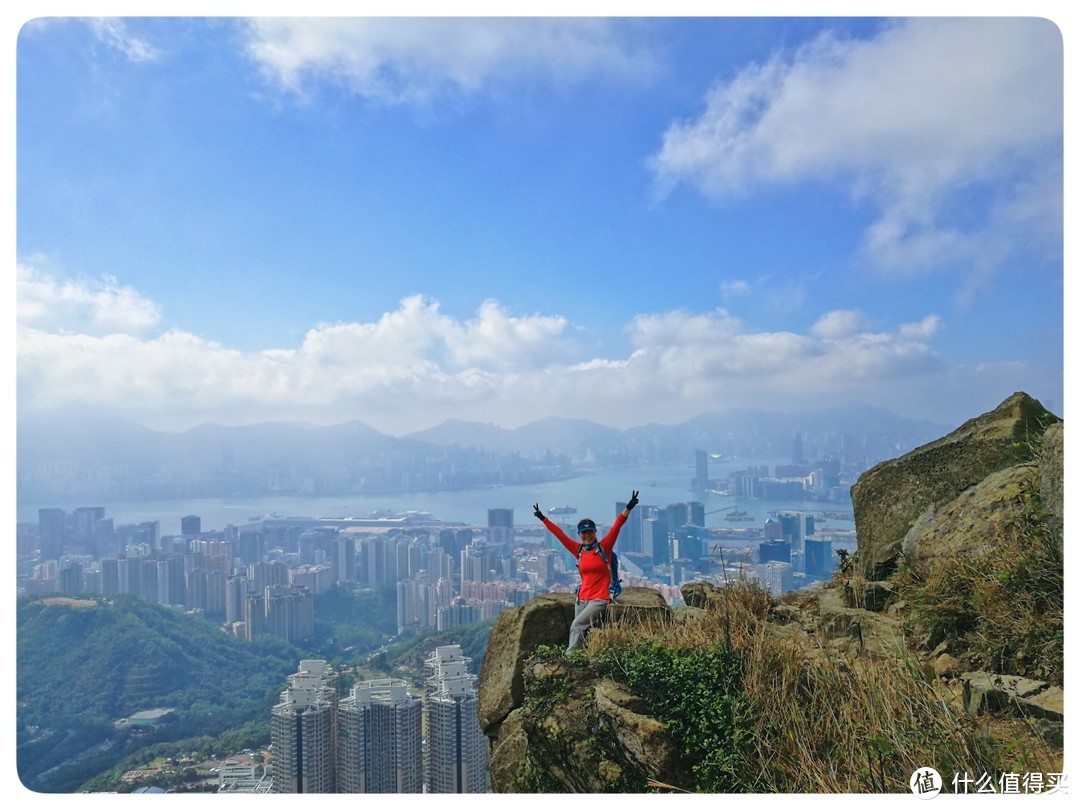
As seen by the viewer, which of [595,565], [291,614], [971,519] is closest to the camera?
[971,519]

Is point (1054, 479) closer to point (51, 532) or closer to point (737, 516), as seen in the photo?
point (737, 516)

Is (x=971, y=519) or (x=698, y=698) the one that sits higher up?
(x=971, y=519)

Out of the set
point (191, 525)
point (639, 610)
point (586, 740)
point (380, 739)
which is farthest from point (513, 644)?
point (191, 525)

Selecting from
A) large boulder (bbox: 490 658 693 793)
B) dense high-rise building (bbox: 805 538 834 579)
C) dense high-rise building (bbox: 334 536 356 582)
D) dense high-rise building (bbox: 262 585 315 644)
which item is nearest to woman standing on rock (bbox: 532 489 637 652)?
large boulder (bbox: 490 658 693 793)

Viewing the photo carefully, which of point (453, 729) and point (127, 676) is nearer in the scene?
point (453, 729)
